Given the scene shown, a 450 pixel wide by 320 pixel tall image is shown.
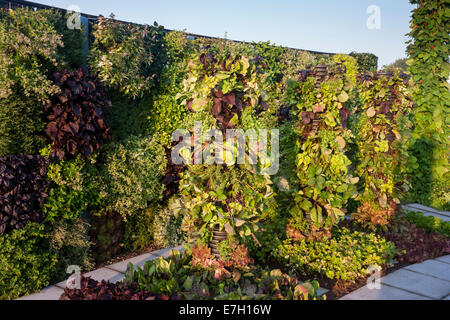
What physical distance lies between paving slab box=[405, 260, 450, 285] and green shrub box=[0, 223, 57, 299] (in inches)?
181

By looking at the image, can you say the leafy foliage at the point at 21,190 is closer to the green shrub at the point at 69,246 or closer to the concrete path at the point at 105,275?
the green shrub at the point at 69,246

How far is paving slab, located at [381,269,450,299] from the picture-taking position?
4689 millimetres

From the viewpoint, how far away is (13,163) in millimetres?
4344

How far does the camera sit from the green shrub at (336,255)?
16.3ft

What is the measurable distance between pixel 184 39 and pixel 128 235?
3.19m

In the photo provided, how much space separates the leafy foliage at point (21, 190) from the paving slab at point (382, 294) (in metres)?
3.49

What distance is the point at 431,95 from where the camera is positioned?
30.5 feet

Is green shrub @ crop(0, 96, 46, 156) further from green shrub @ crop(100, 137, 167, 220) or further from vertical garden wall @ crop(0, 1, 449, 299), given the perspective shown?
green shrub @ crop(100, 137, 167, 220)

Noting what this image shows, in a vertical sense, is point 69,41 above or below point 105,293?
above

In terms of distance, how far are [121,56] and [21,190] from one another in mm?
2255

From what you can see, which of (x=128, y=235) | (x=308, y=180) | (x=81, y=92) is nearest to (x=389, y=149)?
(x=308, y=180)

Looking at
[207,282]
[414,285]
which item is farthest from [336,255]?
[207,282]

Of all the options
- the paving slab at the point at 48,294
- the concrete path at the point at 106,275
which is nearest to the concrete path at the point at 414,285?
the concrete path at the point at 106,275

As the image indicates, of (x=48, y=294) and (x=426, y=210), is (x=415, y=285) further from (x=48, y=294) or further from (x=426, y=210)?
(x=426, y=210)
